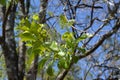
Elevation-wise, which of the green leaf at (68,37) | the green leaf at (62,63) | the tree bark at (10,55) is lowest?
the tree bark at (10,55)

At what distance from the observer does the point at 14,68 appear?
5.57m

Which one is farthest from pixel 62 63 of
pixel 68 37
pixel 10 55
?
pixel 10 55

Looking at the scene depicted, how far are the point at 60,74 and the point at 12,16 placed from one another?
1660 millimetres

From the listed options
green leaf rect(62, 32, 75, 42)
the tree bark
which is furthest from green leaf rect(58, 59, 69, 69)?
the tree bark

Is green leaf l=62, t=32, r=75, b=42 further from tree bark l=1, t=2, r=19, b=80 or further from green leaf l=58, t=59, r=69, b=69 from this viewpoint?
tree bark l=1, t=2, r=19, b=80

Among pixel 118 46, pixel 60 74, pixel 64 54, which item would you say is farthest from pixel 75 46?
pixel 118 46

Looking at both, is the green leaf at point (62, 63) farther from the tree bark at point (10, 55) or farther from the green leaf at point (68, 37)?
the tree bark at point (10, 55)

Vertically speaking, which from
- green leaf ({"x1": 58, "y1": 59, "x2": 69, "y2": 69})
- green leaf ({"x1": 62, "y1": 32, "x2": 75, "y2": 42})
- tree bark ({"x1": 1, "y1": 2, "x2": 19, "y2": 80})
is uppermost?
green leaf ({"x1": 62, "y1": 32, "x2": 75, "y2": 42})

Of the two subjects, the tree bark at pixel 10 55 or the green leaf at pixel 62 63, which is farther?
the tree bark at pixel 10 55

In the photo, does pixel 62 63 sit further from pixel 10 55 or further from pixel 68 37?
pixel 10 55

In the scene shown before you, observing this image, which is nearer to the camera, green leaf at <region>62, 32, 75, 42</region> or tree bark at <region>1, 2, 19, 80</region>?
green leaf at <region>62, 32, 75, 42</region>

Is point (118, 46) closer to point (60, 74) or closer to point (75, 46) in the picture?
point (60, 74)

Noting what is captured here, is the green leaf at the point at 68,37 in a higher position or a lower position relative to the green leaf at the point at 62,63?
higher

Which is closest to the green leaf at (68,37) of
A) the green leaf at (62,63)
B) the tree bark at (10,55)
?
the green leaf at (62,63)
